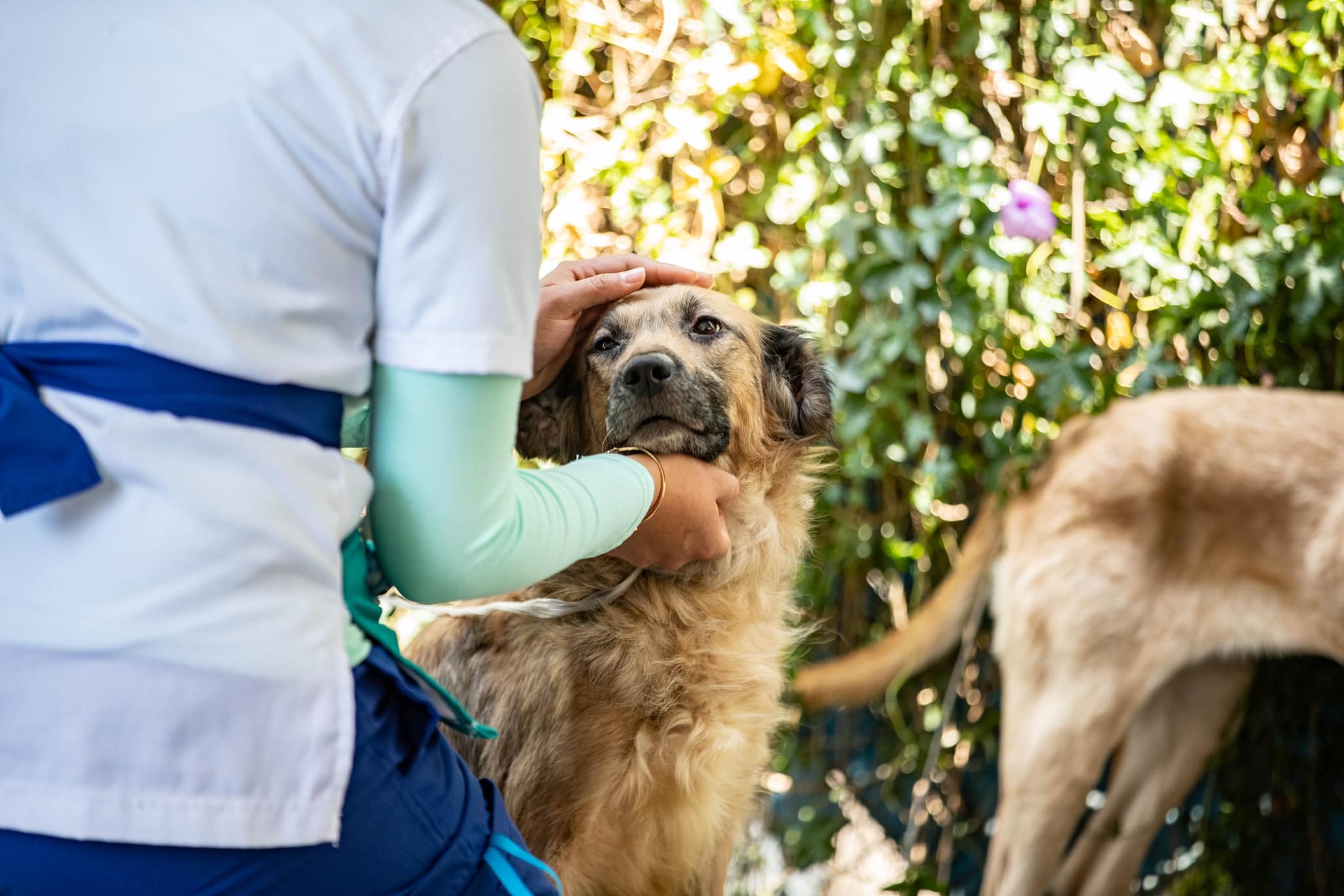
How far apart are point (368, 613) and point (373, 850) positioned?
0.19 metres

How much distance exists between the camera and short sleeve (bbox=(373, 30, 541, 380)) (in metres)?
0.72

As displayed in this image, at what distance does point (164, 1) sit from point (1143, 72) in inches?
108

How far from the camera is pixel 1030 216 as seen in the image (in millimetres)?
2436

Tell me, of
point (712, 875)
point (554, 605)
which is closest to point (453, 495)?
point (554, 605)

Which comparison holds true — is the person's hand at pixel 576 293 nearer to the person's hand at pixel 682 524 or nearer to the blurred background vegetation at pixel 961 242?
the person's hand at pixel 682 524

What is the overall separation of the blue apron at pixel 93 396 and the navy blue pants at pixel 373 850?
214 mm

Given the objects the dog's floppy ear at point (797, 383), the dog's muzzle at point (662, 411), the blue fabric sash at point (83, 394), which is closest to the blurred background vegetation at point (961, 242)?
the dog's floppy ear at point (797, 383)

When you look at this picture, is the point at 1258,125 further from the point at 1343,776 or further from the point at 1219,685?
the point at 1343,776

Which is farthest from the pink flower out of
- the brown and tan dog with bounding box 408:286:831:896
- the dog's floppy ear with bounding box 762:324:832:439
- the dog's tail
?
the brown and tan dog with bounding box 408:286:831:896

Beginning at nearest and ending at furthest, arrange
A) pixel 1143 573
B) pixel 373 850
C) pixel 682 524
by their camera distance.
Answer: pixel 373 850
pixel 682 524
pixel 1143 573

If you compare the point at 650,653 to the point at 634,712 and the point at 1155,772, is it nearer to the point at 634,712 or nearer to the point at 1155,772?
the point at 634,712

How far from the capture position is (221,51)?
0.71 meters

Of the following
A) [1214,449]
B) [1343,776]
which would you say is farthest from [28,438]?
[1343,776]

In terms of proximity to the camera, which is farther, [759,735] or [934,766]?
Answer: [934,766]
